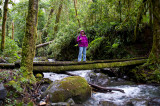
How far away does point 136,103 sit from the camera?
5117 millimetres

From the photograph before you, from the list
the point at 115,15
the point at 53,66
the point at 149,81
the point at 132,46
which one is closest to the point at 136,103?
the point at 149,81

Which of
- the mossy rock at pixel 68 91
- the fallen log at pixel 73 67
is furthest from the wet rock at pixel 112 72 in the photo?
the mossy rock at pixel 68 91

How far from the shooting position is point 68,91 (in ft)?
16.3

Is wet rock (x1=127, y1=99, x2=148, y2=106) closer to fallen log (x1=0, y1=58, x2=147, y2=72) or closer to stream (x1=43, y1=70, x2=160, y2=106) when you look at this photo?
stream (x1=43, y1=70, x2=160, y2=106)

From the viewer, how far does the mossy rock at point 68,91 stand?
187 inches

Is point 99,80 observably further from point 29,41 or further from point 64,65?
point 29,41

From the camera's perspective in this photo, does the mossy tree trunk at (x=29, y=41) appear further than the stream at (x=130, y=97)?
Yes

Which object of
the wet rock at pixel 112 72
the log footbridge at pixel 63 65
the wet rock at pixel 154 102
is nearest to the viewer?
the wet rock at pixel 154 102

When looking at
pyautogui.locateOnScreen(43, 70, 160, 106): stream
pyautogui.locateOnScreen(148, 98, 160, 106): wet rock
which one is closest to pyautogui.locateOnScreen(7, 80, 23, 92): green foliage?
pyautogui.locateOnScreen(43, 70, 160, 106): stream

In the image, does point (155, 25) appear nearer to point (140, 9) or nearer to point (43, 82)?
point (140, 9)

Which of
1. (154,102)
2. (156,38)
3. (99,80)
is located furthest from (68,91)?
(156,38)

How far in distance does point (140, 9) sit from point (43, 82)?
766cm

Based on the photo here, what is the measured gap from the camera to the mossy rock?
4.75 m

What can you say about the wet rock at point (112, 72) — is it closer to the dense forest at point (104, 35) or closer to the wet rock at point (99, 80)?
the dense forest at point (104, 35)
